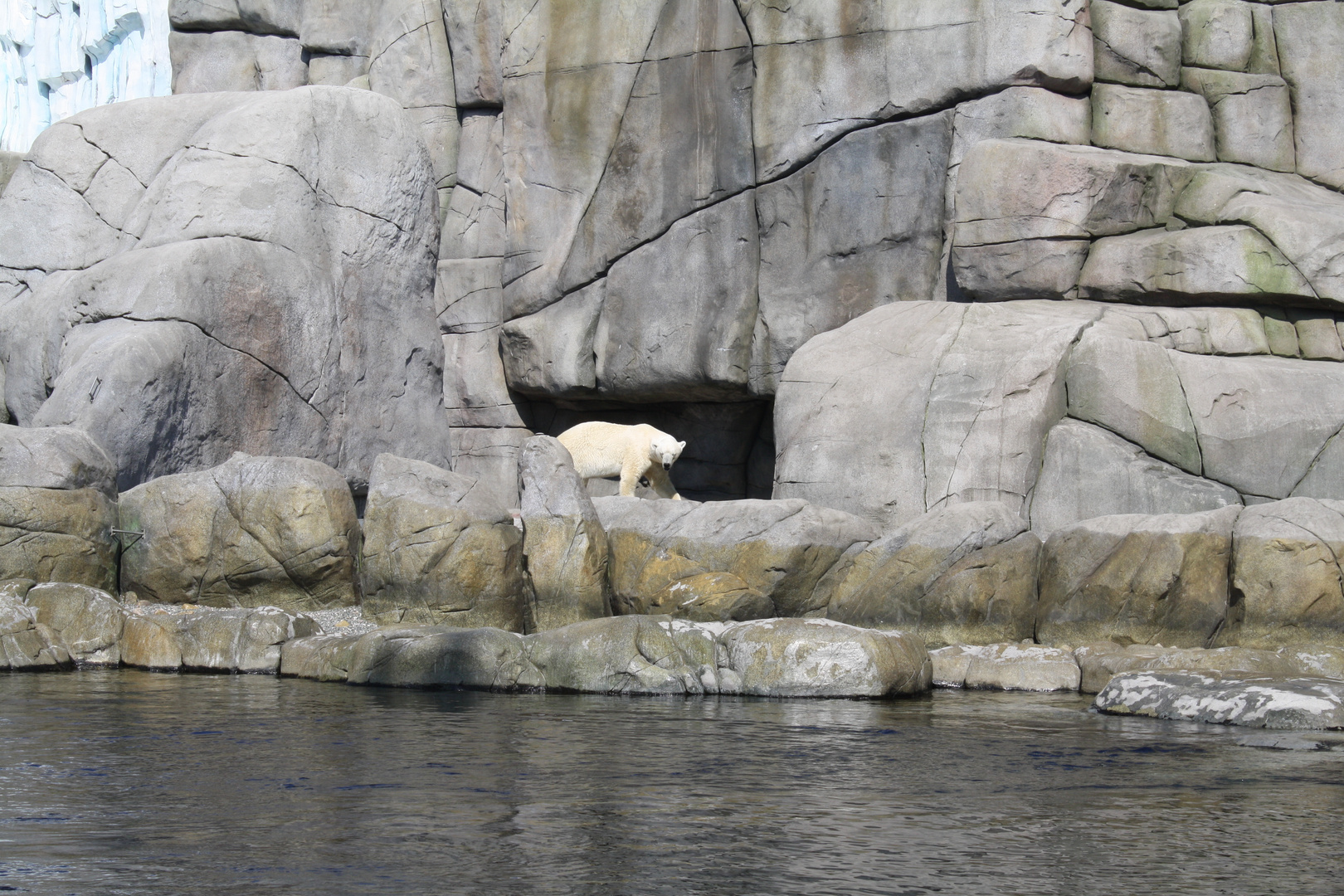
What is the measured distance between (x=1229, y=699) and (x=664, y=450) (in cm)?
745

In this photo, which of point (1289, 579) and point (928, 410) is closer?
point (1289, 579)

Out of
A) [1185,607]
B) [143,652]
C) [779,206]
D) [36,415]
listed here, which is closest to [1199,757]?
[1185,607]

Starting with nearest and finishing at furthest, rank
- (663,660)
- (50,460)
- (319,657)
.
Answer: (663,660), (319,657), (50,460)

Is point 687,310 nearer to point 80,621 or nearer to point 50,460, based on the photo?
point 50,460

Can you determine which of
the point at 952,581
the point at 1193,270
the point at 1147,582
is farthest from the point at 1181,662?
the point at 1193,270

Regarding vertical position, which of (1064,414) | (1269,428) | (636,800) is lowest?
(636,800)

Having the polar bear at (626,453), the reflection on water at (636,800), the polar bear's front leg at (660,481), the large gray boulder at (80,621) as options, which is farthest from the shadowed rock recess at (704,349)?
the polar bear's front leg at (660,481)

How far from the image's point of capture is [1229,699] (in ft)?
27.8

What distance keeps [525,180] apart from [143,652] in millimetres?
8475

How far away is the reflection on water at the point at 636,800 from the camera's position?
4.87 metres

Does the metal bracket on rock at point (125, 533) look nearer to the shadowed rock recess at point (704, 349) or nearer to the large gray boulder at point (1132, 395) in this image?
the shadowed rock recess at point (704, 349)

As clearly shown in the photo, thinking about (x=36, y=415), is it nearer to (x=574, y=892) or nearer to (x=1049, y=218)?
(x=1049, y=218)

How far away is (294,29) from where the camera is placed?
19453mm

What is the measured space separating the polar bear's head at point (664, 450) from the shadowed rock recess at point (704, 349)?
1.10 metres
